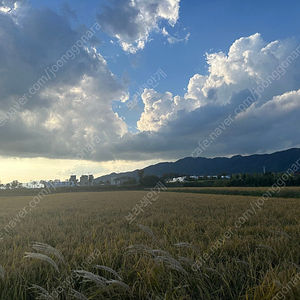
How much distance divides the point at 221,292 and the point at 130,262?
168 cm

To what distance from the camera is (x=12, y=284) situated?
3.33 metres

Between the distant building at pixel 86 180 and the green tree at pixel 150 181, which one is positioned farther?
the distant building at pixel 86 180

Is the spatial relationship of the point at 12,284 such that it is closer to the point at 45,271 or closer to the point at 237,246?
the point at 45,271

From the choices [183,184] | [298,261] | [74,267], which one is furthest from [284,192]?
[183,184]

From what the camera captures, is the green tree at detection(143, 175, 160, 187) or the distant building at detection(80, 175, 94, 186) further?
the distant building at detection(80, 175, 94, 186)

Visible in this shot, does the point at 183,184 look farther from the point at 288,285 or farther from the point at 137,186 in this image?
the point at 288,285

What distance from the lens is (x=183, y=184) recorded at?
85.2 metres

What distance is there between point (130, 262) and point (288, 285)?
2.52 meters

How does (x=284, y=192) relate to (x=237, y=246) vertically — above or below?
below

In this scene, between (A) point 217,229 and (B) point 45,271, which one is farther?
(A) point 217,229

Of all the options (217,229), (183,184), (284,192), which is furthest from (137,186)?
(217,229)

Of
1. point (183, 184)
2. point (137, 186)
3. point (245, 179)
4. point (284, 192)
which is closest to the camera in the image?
point (284, 192)

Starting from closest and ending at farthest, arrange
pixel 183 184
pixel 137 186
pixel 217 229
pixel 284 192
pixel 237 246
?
1. pixel 237 246
2. pixel 217 229
3. pixel 284 192
4. pixel 183 184
5. pixel 137 186

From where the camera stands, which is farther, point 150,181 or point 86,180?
point 86,180
